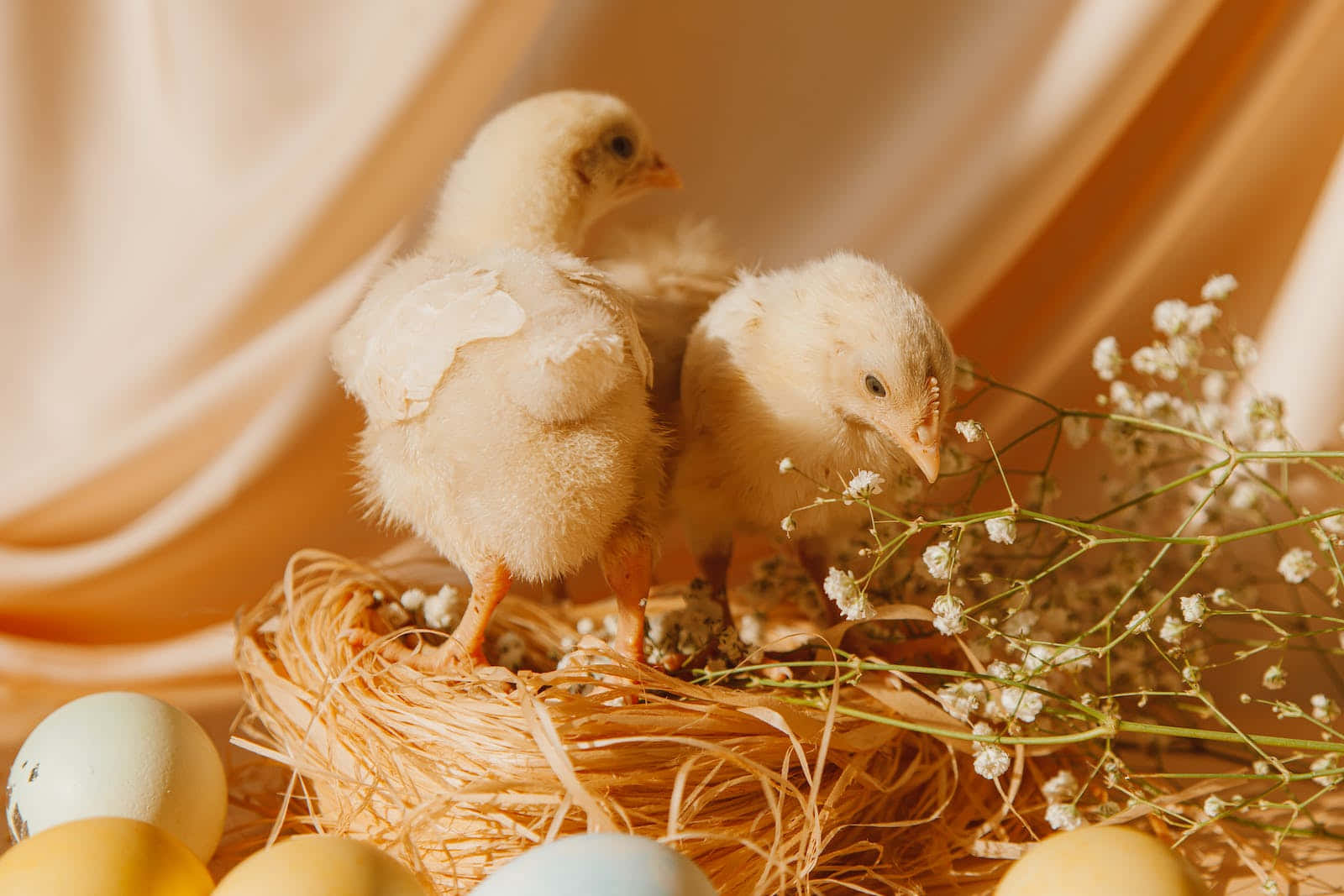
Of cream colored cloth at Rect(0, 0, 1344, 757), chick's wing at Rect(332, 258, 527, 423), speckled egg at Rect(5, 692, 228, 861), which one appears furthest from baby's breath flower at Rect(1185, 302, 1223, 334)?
speckled egg at Rect(5, 692, 228, 861)

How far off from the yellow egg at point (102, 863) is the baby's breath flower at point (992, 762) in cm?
71

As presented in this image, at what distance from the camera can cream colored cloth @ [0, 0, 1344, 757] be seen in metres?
1.56

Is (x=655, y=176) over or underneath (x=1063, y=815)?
over

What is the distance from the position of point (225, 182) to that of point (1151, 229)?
138 cm

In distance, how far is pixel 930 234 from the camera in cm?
173

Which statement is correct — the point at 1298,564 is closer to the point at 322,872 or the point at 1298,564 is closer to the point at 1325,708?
the point at 1325,708

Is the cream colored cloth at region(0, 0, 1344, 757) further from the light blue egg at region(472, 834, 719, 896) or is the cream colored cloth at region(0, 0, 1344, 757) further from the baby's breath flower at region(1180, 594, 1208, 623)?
the light blue egg at region(472, 834, 719, 896)

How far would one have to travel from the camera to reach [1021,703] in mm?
1097

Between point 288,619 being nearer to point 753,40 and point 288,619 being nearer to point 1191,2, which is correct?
point 753,40

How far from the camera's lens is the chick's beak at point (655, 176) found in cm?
144

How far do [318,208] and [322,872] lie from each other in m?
0.99

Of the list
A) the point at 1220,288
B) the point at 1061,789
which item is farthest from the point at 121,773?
the point at 1220,288

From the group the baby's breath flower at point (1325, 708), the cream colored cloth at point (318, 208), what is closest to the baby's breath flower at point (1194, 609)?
the baby's breath flower at point (1325, 708)

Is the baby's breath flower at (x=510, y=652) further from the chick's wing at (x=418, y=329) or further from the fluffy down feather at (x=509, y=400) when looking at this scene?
the chick's wing at (x=418, y=329)
